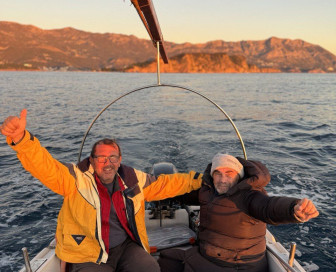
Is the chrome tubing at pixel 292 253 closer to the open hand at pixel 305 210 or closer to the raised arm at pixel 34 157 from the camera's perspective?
the open hand at pixel 305 210

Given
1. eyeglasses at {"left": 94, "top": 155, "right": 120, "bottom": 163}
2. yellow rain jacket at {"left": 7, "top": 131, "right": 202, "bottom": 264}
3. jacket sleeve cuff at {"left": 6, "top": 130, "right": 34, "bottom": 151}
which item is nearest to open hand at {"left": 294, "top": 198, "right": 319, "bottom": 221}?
yellow rain jacket at {"left": 7, "top": 131, "right": 202, "bottom": 264}

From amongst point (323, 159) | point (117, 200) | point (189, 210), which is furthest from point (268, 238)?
point (323, 159)

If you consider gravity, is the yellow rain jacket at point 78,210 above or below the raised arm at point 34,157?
below

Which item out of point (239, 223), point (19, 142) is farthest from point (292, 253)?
point (19, 142)

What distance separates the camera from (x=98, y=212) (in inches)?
109

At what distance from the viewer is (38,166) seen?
2.53m

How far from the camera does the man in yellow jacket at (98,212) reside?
8.95 ft

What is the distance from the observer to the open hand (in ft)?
6.94

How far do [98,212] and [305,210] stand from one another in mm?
1904

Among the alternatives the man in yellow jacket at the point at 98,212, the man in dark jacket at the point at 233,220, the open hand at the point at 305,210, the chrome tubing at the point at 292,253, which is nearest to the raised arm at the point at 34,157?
the man in yellow jacket at the point at 98,212

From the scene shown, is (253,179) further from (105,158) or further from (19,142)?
(19,142)

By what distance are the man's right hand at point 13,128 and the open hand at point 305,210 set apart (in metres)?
2.41

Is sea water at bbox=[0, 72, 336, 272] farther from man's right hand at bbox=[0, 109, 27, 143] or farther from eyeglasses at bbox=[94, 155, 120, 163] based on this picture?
man's right hand at bbox=[0, 109, 27, 143]

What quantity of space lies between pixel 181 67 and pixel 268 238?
14597 centimetres
